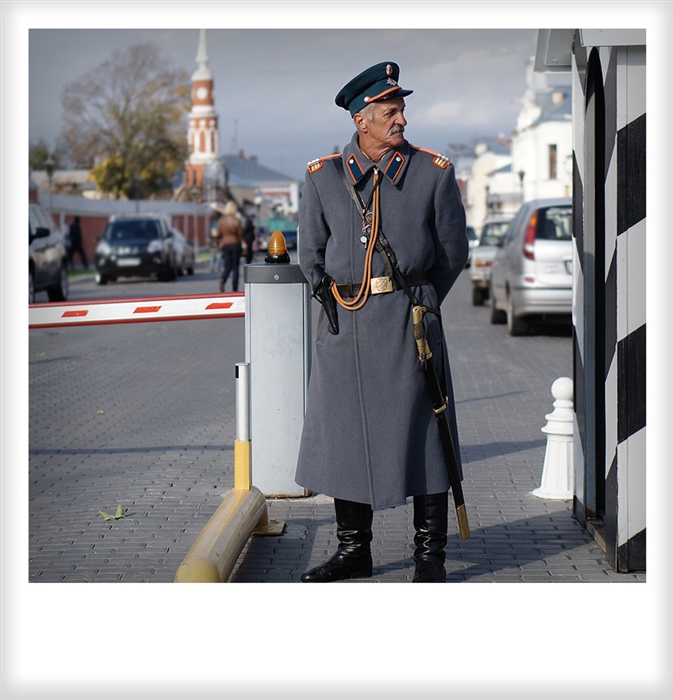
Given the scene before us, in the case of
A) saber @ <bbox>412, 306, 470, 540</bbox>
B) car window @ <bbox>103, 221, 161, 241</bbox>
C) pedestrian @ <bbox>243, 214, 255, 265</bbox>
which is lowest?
saber @ <bbox>412, 306, 470, 540</bbox>

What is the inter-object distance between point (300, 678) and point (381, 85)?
2172 mm

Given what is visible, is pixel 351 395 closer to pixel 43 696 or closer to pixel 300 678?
pixel 300 678

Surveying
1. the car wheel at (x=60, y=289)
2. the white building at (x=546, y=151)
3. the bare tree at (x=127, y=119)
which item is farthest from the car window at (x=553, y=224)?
the white building at (x=546, y=151)

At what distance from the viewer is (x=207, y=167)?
9862 centimetres

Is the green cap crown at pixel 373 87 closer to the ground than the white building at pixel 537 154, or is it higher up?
closer to the ground

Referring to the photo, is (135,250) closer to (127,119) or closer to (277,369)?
(277,369)

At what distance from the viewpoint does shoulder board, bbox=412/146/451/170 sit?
4.72 m

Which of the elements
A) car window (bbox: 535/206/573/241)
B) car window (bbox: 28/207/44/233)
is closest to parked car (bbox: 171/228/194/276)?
car window (bbox: 28/207/44/233)

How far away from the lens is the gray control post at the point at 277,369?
21.0ft

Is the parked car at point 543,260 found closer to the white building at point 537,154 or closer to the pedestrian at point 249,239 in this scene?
the pedestrian at point 249,239

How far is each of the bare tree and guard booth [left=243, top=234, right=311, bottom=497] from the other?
57432 millimetres

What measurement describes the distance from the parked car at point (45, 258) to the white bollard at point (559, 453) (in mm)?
15799

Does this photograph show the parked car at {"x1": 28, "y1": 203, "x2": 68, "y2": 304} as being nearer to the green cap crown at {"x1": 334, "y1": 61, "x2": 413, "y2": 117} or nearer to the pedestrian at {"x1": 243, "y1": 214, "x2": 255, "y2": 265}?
the pedestrian at {"x1": 243, "y1": 214, "x2": 255, "y2": 265}
